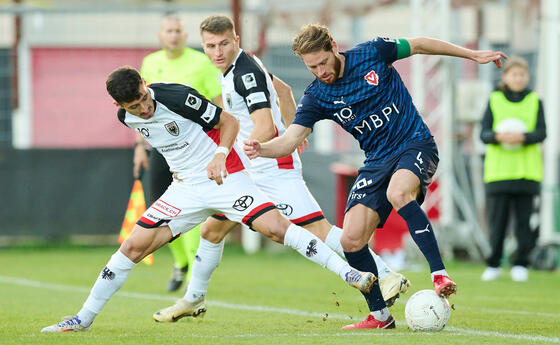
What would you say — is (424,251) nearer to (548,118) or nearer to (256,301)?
(256,301)

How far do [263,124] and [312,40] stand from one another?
1.01 m

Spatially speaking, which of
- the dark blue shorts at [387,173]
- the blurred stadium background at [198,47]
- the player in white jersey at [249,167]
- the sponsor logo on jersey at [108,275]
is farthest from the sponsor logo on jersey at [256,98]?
the blurred stadium background at [198,47]

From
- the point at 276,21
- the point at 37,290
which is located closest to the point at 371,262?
the point at 37,290

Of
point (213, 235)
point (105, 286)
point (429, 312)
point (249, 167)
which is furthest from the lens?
point (213, 235)

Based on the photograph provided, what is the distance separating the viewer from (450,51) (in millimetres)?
6152

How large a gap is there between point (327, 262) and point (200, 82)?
3389 millimetres

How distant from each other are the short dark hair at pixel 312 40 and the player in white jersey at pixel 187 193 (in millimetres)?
662

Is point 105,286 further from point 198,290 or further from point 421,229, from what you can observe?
point 421,229

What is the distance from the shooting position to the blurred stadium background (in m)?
13.0

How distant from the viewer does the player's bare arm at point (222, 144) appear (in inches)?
229

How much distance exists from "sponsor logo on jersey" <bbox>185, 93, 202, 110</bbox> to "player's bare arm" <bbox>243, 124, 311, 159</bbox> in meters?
0.46

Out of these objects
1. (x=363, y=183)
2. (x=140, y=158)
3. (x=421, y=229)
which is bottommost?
(x=140, y=158)

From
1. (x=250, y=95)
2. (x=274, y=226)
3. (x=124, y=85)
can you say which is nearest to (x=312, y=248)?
(x=274, y=226)

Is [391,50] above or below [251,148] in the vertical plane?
above
